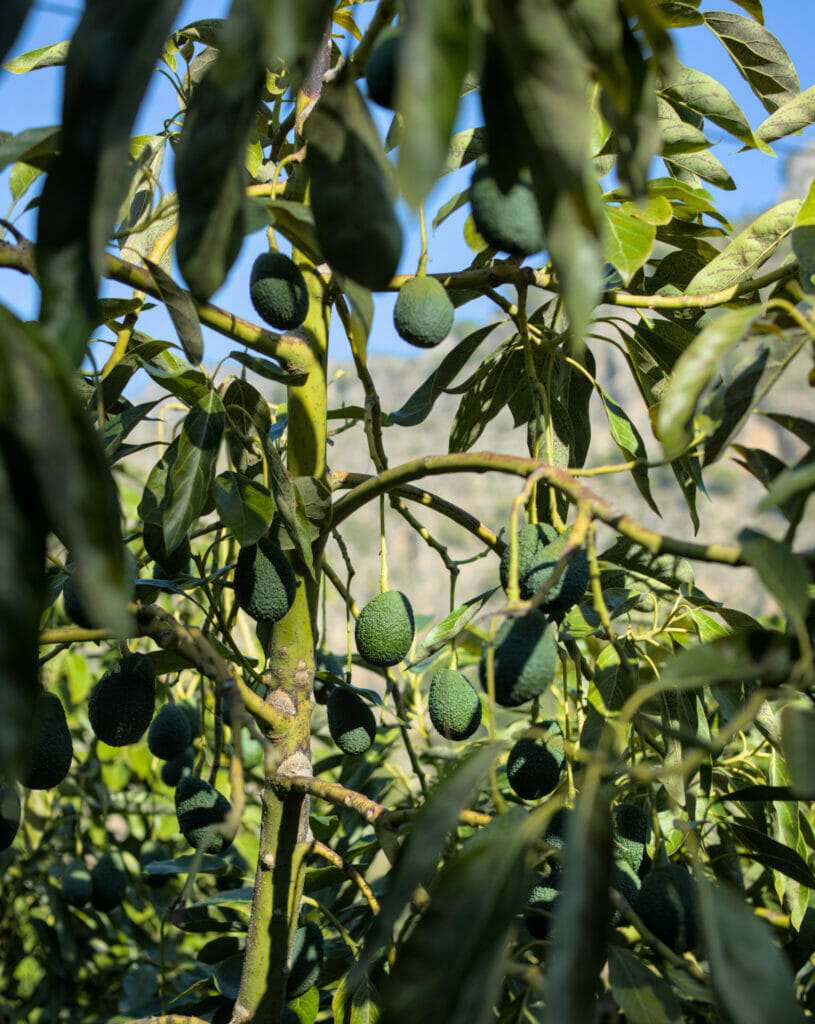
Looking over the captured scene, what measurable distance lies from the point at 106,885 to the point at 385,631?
79 cm

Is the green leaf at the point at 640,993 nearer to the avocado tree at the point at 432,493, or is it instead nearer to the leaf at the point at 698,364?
the avocado tree at the point at 432,493

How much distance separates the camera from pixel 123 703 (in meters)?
0.85

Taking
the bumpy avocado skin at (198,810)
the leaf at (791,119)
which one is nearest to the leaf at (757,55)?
the leaf at (791,119)

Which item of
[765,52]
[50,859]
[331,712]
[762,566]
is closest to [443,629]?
[331,712]

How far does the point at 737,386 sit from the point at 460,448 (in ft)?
1.72

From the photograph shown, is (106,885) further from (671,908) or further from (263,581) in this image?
(671,908)

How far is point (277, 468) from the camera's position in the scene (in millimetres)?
798

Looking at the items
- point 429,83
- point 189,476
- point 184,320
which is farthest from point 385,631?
point 429,83

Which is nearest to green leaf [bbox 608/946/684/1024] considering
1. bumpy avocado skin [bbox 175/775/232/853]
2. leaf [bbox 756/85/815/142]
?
bumpy avocado skin [bbox 175/775/232/853]

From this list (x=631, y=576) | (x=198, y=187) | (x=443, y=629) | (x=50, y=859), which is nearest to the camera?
(x=198, y=187)

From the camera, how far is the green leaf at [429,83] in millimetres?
329

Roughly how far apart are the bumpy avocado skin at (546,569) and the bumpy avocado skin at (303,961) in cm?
41

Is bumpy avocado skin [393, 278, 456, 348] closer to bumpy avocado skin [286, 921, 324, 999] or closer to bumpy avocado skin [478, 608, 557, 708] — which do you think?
bumpy avocado skin [478, 608, 557, 708]

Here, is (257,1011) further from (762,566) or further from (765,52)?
(765,52)
